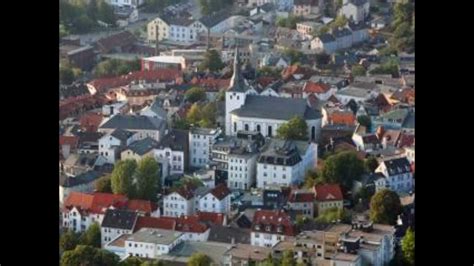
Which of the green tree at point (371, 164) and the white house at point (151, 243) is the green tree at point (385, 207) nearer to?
the green tree at point (371, 164)

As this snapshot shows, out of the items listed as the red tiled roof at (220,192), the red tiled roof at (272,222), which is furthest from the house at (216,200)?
the red tiled roof at (272,222)

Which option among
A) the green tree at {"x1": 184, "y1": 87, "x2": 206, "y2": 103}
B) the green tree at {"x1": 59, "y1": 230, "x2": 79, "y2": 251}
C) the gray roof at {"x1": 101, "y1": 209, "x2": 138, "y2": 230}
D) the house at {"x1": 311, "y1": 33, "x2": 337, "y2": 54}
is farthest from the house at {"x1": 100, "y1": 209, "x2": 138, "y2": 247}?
the house at {"x1": 311, "y1": 33, "x2": 337, "y2": 54}

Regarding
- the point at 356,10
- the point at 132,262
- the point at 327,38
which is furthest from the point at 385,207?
the point at 356,10

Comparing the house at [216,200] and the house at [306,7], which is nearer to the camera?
the house at [216,200]

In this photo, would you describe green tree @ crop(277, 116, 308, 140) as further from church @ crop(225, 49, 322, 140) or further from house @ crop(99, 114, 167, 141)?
house @ crop(99, 114, 167, 141)
